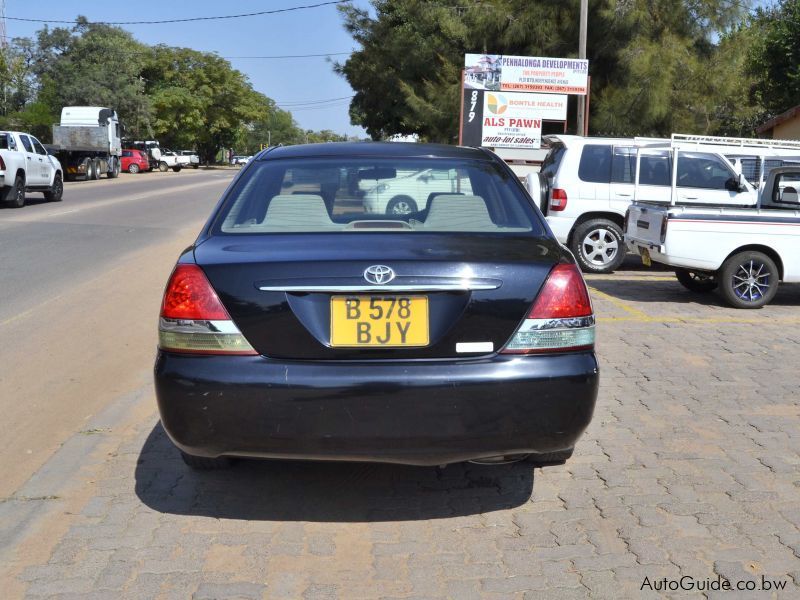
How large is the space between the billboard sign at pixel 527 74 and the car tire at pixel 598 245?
10.2 meters

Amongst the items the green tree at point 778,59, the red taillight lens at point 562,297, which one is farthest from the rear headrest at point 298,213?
the green tree at point 778,59

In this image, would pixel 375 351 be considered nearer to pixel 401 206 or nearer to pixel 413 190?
pixel 401 206

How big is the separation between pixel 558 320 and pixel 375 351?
745 millimetres

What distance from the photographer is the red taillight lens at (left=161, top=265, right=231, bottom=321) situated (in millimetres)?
3537

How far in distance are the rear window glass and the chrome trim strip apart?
9.26 meters

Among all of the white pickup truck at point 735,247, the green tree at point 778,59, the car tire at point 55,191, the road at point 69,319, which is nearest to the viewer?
the road at point 69,319

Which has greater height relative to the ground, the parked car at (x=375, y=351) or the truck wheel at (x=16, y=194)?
the parked car at (x=375, y=351)

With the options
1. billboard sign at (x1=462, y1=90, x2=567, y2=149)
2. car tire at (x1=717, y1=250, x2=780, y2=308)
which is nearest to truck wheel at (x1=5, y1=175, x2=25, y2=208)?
billboard sign at (x1=462, y1=90, x2=567, y2=149)

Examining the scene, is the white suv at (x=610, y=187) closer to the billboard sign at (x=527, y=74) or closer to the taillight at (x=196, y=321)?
the taillight at (x=196, y=321)

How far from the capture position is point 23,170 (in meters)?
22.3

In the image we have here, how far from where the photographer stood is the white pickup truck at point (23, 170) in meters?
21.4

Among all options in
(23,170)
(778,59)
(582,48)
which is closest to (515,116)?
(582,48)

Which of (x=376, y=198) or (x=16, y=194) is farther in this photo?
(x=16, y=194)

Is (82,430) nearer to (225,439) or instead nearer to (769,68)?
(225,439)
